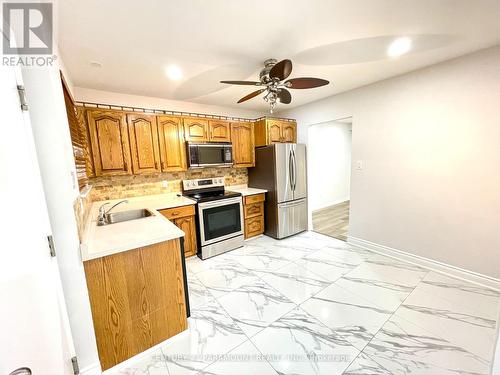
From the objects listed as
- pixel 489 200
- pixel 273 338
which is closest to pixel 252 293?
pixel 273 338

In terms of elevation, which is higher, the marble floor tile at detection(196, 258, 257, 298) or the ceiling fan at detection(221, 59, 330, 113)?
the ceiling fan at detection(221, 59, 330, 113)

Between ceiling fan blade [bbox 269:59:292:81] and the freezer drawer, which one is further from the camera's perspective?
the freezer drawer

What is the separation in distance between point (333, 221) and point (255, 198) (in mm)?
2063

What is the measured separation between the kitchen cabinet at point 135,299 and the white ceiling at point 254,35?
1647 millimetres

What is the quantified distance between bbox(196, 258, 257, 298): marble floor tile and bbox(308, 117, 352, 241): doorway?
93.2 inches

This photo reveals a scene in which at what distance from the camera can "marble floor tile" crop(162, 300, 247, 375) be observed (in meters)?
1.48

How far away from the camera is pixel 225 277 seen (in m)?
2.53

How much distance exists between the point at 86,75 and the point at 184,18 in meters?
1.60

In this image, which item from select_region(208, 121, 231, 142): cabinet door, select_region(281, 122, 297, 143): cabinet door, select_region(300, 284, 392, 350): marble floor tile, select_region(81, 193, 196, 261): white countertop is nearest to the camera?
select_region(81, 193, 196, 261): white countertop

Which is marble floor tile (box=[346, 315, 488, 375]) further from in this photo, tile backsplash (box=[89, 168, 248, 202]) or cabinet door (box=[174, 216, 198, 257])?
tile backsplash (box=[89, 168, 248, 202])

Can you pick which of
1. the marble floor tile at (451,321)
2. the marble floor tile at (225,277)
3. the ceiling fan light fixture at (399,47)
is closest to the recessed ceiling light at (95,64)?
the marble floor tile at (225,277)

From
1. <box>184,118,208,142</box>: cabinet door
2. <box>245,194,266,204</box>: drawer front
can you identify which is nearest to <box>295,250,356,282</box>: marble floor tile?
<box>245,194,266,204</box>: drawer front

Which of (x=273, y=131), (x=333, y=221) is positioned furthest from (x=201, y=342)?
(x=333, y=221)

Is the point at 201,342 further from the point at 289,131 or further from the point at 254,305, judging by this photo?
the point at 289,131
